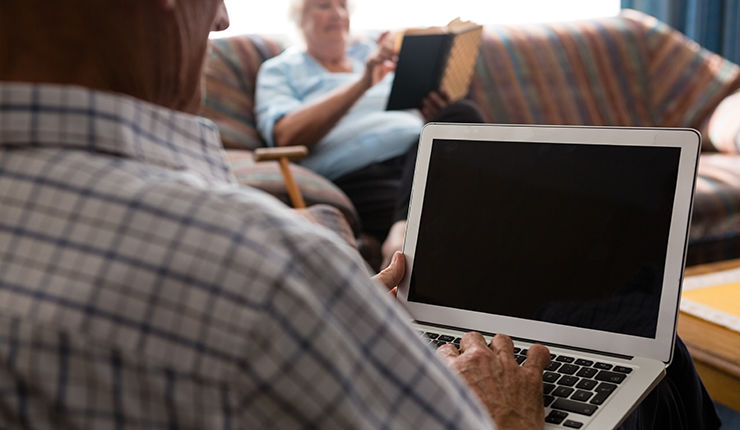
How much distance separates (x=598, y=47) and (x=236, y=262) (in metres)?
3.05

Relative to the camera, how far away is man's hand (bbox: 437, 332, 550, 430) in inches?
27.3

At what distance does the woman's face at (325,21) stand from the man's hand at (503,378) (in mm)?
1985

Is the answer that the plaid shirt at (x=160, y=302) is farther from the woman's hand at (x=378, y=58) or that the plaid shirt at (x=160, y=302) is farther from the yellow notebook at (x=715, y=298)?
the woman's hand at (x=378, y=58)

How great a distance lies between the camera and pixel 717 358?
1259 mm

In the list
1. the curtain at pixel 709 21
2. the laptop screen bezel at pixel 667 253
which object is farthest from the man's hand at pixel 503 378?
the curtain at pixel 709 21

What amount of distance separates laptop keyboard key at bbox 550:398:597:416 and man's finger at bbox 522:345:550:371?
0.12 ft

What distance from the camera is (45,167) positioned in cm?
42

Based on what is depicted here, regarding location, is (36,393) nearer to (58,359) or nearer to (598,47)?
(58,359)

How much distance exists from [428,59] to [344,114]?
0.40 m

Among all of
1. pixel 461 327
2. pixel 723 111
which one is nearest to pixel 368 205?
pixel 461 327

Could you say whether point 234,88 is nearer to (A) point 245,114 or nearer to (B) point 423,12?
(A) point 245,114

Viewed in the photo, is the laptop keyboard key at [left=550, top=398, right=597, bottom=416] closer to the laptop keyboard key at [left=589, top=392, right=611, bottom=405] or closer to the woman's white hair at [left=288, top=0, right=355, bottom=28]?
the laptop keyboard key at [left=589, top=392, right=611, bottom=405]

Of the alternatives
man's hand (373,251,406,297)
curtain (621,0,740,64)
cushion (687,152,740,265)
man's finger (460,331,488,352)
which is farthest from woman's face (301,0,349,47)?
man's finger (460,331,488,352)

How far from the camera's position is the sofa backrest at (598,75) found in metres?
2.97
